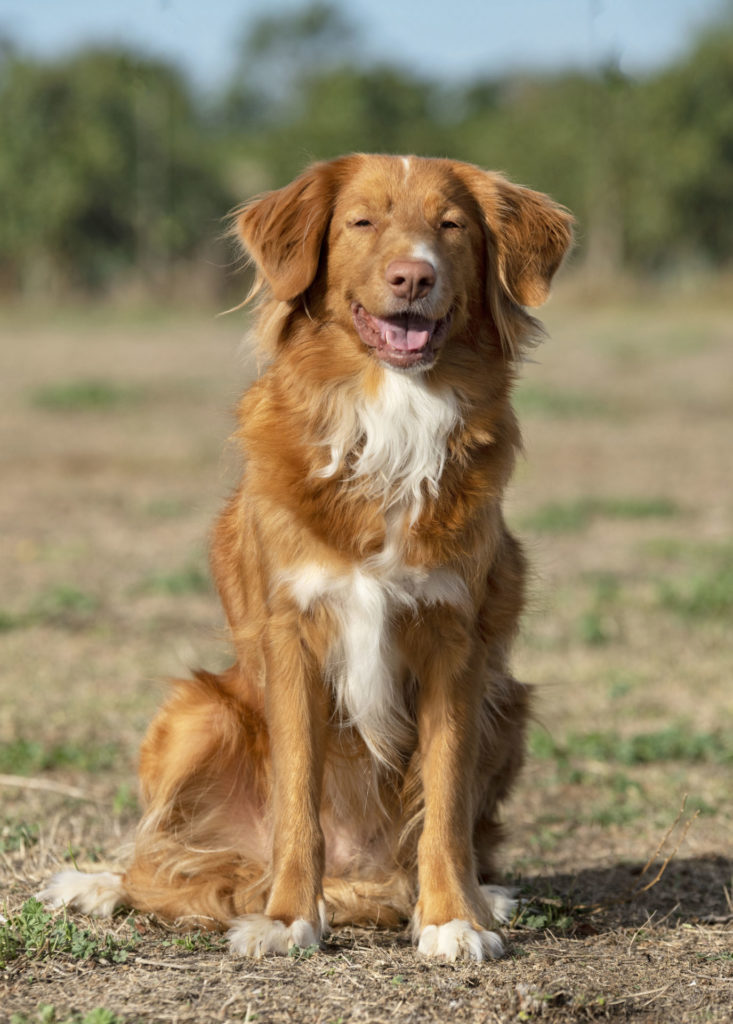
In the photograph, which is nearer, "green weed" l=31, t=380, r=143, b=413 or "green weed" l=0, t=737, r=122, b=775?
"green weed" l=0, t=737, r=122, b=775

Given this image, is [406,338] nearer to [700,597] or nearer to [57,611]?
[57,611]

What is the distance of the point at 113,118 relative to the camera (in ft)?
138

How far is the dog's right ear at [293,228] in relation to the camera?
3733mm

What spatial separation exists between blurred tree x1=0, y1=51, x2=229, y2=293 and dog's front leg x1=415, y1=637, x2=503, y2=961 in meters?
35.1

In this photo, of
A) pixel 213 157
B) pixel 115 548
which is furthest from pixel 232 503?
pixel 213 157

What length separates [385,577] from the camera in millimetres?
3527

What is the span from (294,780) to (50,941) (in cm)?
75

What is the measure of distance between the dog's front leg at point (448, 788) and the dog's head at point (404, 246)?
85cm

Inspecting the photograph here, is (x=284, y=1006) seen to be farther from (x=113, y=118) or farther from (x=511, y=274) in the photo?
(x=113, y=118)

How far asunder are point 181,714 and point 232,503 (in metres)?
0.66

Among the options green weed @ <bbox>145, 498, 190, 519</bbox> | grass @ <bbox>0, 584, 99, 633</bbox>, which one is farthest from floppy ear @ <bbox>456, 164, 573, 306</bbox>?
green weed @ <bbox>145, 498, 190, 519</bbox>

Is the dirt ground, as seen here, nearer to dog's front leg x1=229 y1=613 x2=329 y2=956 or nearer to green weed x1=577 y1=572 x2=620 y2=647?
green weed x1=577 y1=572 x2=620 y2=647

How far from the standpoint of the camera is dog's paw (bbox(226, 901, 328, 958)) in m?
3.43

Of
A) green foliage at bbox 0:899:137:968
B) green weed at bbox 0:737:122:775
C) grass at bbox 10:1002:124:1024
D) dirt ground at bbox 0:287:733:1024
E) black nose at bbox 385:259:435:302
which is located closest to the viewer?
grass at bbox 10:1002:124:1024
